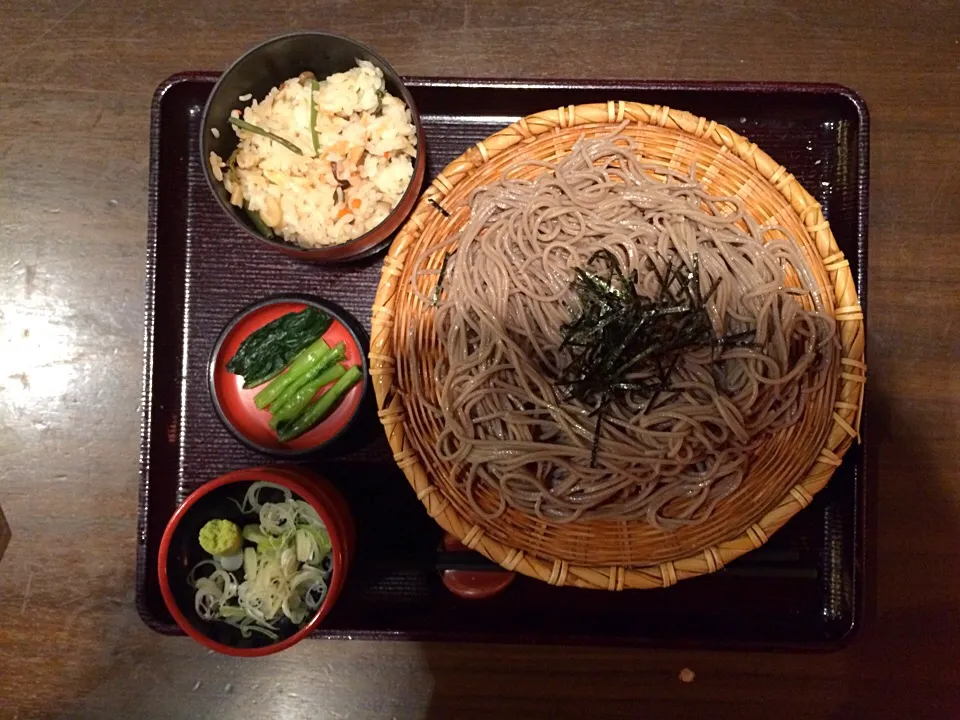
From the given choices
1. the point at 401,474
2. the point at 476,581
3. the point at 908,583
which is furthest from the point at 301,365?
the point at 908,583

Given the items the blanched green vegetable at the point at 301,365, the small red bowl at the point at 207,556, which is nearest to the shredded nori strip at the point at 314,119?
the blanched green vegetable at the point at 301,365

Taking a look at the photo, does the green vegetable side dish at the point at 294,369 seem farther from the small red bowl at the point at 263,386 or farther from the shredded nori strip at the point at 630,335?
the shredded nori strip at the point at 630,335

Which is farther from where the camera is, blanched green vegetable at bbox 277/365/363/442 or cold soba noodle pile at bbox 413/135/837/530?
blanched green vegetable at bbox 277/365/363/442

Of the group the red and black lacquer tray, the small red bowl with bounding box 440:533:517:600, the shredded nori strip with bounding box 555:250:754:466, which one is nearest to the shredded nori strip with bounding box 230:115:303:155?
the red and black lacquer tray

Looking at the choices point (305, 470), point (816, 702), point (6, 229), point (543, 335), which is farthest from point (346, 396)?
point (816, 702)

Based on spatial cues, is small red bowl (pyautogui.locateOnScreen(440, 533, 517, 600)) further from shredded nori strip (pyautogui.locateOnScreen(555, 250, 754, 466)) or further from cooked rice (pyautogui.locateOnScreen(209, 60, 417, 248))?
cooked rice (pyautogui.locateOnScreen(209, 60, 417, 248))

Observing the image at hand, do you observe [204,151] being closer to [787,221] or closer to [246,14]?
[246,14]
